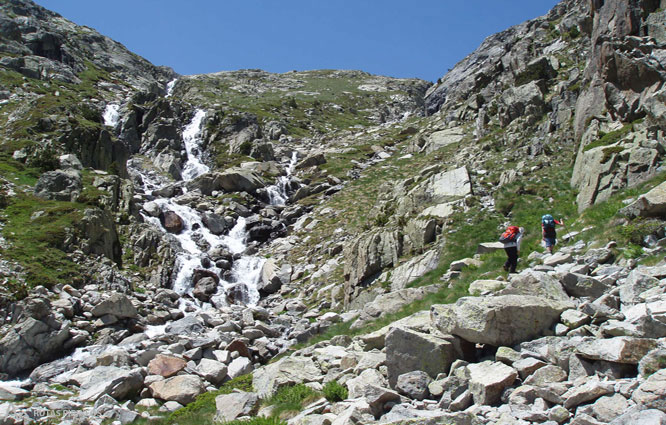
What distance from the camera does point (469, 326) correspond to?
8102 mm

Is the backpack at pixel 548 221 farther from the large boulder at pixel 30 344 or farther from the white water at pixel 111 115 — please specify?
the white water at pixel 111 115

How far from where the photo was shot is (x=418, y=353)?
329 inches

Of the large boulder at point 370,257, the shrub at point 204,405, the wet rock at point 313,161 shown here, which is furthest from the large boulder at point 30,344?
the wet rock at point 313,161

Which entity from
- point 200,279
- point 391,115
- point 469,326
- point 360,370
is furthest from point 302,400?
point 391,115

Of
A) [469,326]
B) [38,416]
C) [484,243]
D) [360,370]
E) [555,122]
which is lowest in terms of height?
[38,416]

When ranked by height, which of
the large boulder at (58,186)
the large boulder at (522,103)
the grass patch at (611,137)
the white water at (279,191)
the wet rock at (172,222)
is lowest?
the wet rock at (172,222)

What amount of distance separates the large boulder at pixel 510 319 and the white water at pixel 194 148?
61.7 m

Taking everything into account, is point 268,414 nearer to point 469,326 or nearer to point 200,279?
point 469,326

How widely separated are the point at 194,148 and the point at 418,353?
72526mm

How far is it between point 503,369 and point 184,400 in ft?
33.3

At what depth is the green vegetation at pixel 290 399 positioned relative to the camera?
8.80m

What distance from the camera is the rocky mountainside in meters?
7.31

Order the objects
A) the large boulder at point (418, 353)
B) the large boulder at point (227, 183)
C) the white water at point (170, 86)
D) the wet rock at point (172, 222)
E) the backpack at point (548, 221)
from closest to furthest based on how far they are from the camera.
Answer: the large boulder at point (418, 353)
the backpack at point (548, 221)
the wet rock at point (172, 222)
the large boulder at point (227, 183)
the white water at point (170, 86)

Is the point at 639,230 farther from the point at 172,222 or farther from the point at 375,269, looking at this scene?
the point at 172,222
